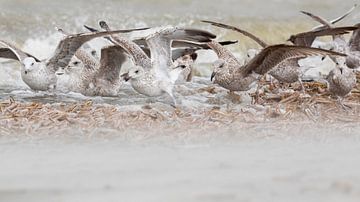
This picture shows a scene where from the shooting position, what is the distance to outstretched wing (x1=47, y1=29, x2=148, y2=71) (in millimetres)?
8602

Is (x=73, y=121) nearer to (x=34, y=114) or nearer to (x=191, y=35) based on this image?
(x=34, y=114)

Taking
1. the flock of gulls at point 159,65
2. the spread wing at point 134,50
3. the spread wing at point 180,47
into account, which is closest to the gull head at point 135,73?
the flock of gulls at point 159,65

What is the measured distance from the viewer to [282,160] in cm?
602

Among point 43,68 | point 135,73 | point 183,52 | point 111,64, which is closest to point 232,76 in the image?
point 135,73

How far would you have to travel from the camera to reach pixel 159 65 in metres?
8.78

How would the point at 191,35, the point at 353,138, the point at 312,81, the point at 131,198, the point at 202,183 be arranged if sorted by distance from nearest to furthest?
the point at 131,198
the point at 202,183
the point at 353,138
the point at 191,35
the point at 312,81

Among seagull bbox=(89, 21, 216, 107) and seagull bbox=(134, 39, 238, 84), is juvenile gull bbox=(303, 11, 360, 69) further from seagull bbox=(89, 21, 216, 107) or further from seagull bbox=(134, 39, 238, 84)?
seagull bbox=(89, 21, 216, 107)

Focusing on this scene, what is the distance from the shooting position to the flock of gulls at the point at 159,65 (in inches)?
340

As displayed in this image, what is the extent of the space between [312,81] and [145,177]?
4779mm

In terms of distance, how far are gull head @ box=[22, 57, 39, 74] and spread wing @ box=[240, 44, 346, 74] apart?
2024mm

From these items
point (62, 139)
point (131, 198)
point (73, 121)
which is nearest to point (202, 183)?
point (131, 198)

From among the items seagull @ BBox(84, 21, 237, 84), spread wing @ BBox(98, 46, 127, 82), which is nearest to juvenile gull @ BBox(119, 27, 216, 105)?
seagull @ BBox(84, 21, 237, 84)

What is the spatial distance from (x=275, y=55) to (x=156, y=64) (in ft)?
3.74

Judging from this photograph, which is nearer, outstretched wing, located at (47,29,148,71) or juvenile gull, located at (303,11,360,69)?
outstretched wing, located at (47,29,148,71)
